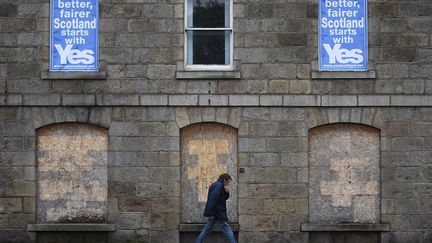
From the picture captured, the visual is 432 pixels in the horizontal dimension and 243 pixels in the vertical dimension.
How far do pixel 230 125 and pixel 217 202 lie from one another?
1.83 metres

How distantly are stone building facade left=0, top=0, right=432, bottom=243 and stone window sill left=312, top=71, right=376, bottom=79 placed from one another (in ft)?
0.07

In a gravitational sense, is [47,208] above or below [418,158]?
below

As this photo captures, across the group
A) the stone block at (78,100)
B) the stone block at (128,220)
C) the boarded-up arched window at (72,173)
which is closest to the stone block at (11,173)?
the boarded-up arched window at (72,173)

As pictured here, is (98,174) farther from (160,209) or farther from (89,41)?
(89,41)

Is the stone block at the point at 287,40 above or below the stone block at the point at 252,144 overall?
above

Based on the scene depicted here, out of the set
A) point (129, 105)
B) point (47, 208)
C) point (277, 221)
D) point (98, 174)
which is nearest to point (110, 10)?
point (129, 105)

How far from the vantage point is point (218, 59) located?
14586mm

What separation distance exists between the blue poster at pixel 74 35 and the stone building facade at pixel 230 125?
0.71 feet

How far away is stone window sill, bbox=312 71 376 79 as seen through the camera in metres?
14.2

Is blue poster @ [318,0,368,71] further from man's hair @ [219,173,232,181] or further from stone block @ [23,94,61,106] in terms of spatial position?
stone block @ [23,94,61,106]

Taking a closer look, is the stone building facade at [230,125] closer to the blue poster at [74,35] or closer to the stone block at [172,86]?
the stone block at [172,86]

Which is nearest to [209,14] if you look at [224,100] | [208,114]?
[224,100]

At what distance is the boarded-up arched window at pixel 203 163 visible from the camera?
14.4 meters

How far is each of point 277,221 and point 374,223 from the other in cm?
202
